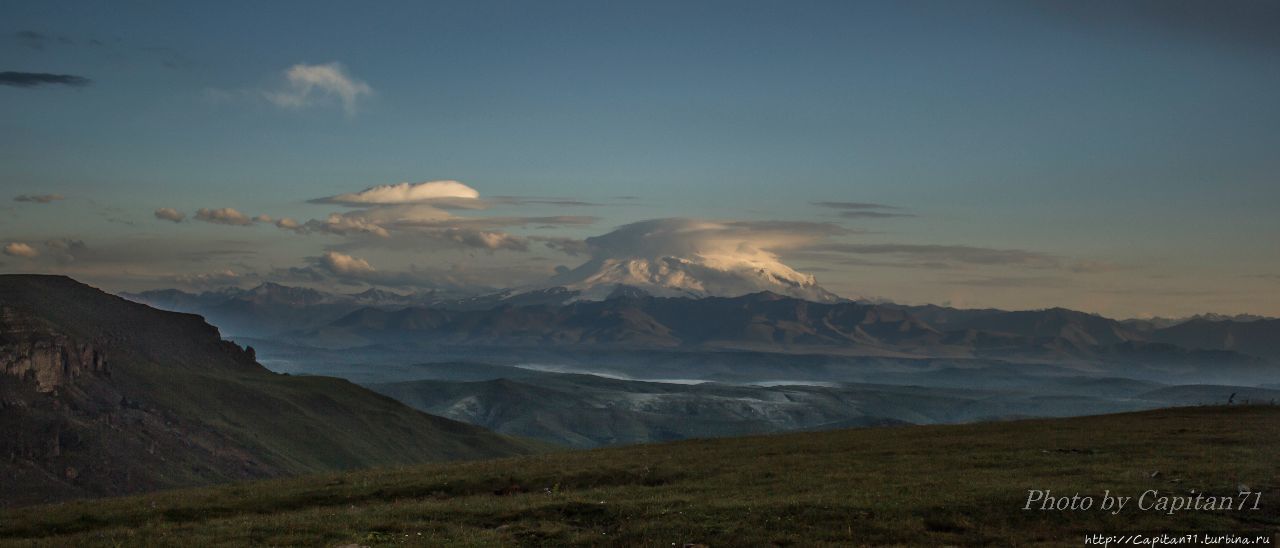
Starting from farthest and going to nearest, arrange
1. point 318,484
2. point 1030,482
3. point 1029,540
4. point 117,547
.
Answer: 1. point 318,484
2. point 1030,482
3. point 117,547
4. point 1029,540

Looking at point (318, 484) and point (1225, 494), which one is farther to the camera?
point (318, 484)

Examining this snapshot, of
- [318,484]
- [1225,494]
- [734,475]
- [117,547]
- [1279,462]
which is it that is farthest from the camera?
[318,484]

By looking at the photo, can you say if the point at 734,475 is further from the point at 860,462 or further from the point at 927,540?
the point at 927,540

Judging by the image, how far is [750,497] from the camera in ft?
135

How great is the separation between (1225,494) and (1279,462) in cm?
880

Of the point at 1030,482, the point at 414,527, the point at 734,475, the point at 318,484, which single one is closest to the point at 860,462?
the point at 734,475

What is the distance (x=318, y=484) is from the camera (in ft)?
174

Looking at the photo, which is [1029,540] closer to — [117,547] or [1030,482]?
[1030,482]

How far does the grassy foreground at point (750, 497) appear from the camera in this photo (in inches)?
1361

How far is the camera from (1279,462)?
4334cm

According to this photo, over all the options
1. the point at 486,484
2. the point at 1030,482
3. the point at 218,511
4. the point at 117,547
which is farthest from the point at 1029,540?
the point at 218,511

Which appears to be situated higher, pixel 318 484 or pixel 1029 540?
pixel 1029 540

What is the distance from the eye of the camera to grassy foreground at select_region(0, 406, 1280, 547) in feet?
113

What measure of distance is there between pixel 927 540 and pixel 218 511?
31.6 m
